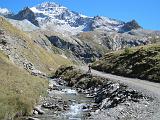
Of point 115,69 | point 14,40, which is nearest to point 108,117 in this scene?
point 115,69

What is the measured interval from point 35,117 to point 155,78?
126 ft

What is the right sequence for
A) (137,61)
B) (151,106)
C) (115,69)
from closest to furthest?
1. (151,106)
2. (137,61)
3. (115,69)


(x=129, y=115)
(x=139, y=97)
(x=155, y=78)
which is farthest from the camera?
(x=155, y=78)

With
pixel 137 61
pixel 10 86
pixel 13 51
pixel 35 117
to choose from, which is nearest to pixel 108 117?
pixel 35 117

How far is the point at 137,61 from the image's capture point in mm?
96188

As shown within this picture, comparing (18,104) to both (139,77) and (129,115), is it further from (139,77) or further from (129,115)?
(139,77)

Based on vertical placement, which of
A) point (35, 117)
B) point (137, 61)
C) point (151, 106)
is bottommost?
point (35, 117)

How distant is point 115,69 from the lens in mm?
103625

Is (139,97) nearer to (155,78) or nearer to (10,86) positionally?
(10,86)

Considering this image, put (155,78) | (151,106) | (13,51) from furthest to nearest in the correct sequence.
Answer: (13,51) → (155,78) → (151,106)

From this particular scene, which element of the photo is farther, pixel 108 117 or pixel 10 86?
pixel 10 86

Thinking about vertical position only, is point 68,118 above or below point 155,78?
below

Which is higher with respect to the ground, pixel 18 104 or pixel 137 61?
pixel 137 61

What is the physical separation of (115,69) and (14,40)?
5364 centimetres
